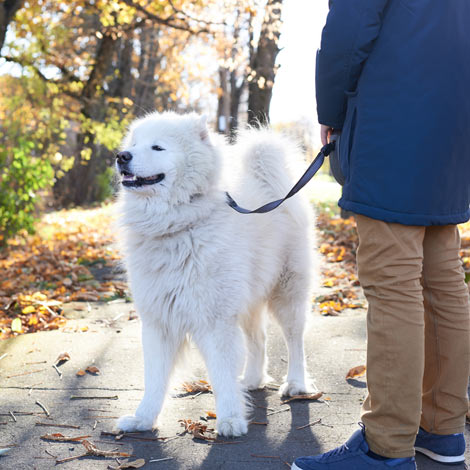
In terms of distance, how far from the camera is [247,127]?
13.5ft

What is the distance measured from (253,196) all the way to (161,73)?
61.3 feet

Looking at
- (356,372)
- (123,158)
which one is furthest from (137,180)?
(356,372)

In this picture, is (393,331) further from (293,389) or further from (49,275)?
(49,275)

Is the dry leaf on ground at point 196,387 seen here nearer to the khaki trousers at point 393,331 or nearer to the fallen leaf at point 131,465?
the fallen leaf at point 131,465

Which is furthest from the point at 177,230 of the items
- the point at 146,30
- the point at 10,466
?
the point at 146,30

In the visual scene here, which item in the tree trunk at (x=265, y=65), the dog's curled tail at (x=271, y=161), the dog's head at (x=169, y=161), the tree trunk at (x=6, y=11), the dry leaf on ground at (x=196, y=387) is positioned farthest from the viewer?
the tree trunk at (x=265, y=65)

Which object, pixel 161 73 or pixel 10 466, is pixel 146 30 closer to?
pixel 161 73

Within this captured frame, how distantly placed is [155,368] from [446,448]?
1472 millimetres

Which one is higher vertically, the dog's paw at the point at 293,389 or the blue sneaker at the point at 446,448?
the blue sneaker at the point at 446,448

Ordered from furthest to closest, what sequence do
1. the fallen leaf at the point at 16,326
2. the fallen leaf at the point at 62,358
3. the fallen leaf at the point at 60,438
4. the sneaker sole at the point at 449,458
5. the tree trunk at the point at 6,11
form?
the tree trunk at the point at 6,11 → the fallen leaf at the point at 16,326 → the fallen leaf at the point at 62,358 → the fallen leaf at the point at 60,438 → the sneaker sole at the point at 449,458

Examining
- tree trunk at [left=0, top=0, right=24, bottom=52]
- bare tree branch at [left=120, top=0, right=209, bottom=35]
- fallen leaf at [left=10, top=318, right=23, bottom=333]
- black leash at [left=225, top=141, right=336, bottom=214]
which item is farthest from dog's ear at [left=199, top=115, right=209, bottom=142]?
bare tree branch at [left=120, top=0, right=209, bottom=35]

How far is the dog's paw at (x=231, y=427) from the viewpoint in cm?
272

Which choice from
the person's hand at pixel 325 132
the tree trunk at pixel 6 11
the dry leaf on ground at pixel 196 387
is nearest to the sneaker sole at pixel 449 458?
the person's hand at pixel 325 132

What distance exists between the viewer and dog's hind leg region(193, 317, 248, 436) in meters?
2.80
